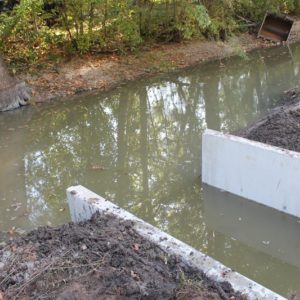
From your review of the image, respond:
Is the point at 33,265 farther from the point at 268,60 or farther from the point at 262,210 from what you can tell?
the point at 268,60

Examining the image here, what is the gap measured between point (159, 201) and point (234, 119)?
11.9 ft

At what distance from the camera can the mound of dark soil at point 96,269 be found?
3.21 meters

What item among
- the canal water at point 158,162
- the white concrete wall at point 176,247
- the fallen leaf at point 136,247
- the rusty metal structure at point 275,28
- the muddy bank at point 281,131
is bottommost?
the canal water at point 158,162

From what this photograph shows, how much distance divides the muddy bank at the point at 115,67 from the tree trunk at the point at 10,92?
1.28 ft

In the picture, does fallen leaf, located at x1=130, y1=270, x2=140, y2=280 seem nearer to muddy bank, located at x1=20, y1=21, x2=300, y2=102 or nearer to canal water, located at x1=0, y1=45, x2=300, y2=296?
canal water, located at x1=0, y1=45, x2=300, y2=296

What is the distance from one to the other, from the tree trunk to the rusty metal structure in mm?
9127

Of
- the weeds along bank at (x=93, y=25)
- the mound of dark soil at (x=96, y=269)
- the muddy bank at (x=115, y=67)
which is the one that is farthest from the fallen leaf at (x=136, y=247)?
the weeds along bank at (x=93, y=25)

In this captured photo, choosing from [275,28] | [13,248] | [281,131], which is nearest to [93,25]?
[275,28]

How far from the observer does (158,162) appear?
7.52 meters

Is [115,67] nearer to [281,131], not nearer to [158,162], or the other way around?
[158,162]

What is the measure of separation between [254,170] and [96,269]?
2981 millimetres

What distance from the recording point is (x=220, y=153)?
6.15m

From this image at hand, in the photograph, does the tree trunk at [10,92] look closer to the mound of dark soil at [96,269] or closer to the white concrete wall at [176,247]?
the white concrete wall at [176,247]

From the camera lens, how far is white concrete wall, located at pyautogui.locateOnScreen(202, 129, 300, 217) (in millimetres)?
5570
